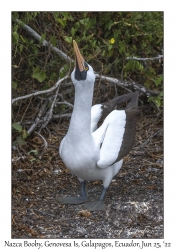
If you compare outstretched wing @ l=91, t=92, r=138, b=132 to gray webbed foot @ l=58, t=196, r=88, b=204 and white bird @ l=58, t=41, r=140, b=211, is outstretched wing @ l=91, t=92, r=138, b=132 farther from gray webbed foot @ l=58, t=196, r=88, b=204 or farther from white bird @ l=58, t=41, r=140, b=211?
gray webbed foot @ l=58, t=196, r=88, b=204

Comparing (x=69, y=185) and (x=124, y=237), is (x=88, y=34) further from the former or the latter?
(x=124, y=237)

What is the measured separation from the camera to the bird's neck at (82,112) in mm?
5145

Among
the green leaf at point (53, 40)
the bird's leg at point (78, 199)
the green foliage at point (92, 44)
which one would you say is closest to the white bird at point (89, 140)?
the bird's leg at point (78, 199)

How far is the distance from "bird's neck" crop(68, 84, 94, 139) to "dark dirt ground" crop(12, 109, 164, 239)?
746 millimetres

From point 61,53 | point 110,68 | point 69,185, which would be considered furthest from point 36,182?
point 110,68

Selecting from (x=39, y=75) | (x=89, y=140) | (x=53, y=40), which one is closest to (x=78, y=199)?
(x=89, y=140)

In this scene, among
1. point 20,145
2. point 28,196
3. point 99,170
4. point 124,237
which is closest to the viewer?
point 124,237

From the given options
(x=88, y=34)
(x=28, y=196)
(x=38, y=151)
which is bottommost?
(x=28, y=196)

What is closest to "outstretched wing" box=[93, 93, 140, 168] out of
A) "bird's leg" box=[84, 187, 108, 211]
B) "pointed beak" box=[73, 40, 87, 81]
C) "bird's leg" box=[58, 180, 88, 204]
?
"bird's leg" box=[84, 187, 108, 211]

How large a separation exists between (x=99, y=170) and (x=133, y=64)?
7.28ft

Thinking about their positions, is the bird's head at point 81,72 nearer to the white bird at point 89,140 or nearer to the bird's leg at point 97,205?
the white bird at point 89,140

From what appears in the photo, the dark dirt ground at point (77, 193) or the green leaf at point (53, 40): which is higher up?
the green leaf at point (53, 40)

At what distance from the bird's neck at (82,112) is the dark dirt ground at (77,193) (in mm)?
746

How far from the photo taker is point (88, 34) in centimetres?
745
